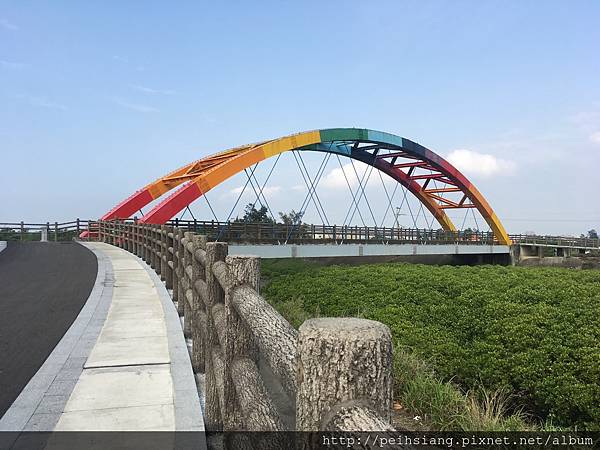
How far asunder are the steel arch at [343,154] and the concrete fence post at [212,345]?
70.9 feet

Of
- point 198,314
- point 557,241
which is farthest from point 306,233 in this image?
point 557,241

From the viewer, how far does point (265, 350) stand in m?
1.91

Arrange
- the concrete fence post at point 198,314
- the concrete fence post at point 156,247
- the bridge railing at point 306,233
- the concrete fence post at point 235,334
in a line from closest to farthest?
the concrete fence post at point 235,334
the concrete fence post at point 198,314
the concrete fence post at point 156,247
the bridge railing at point 306,233

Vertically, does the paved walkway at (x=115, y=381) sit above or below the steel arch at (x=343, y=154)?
below

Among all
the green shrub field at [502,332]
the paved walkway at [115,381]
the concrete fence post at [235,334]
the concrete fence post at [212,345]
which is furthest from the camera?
the green shrub field at [502,332]

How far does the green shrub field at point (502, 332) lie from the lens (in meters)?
6.36

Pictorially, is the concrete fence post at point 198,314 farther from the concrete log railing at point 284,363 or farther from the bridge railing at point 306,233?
the bridge railing at point 306,233

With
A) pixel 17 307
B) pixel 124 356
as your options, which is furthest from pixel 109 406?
pixel 17 307

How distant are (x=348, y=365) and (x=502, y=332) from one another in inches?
303

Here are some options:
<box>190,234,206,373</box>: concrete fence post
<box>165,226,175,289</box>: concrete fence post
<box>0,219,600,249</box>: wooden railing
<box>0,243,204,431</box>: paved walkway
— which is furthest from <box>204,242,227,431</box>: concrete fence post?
<box>0,219,600,249</box>: wooden railing

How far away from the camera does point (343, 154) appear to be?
36781 mm

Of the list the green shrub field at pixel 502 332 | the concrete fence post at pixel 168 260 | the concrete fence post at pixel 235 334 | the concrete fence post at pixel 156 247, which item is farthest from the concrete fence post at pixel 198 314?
the concrete fence post at pixel 156 247

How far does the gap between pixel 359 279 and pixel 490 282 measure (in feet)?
12.8

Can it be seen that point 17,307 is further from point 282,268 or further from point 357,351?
point 282,268
